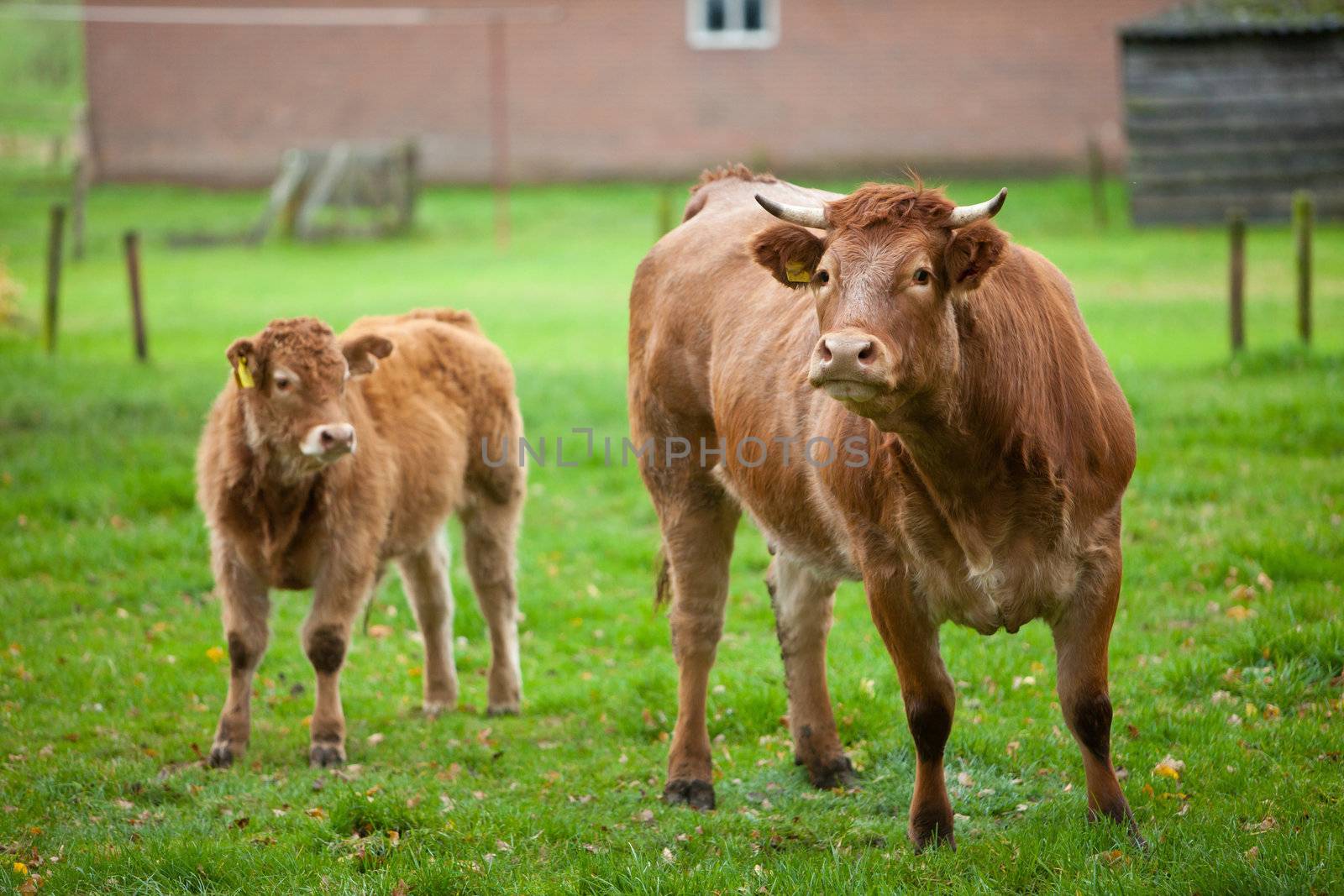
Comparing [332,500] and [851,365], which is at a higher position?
[851,365]

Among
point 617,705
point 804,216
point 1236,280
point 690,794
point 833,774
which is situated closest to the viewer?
point 804,216

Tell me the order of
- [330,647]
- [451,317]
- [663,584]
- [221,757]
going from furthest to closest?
[451,317] → [663,584] → [330,647] → [221,757]

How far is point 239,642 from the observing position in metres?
6.41

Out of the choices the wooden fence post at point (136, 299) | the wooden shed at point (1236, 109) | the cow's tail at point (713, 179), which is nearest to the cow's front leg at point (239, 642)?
the cow's tail at point (713, 179)

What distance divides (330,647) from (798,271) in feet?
9.97

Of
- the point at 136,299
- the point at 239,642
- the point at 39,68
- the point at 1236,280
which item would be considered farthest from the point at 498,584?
the point at 39,68

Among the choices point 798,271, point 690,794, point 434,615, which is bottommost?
point 690,794

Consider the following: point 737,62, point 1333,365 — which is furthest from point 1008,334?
point 737,62

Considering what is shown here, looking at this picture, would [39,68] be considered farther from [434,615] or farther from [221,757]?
[221,757]

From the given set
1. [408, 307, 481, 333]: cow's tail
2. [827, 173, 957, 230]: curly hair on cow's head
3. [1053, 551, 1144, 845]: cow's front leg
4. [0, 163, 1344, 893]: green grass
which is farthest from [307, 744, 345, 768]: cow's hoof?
[827, 173, 957, 230]: curly hair on cow's head

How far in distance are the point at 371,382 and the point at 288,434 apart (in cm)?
86

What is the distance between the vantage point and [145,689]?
7039 millimetres

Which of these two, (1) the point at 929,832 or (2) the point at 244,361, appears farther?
(2) the point at 244,361

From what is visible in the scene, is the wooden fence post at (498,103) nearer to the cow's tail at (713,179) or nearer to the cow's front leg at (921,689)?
the cow's tail at (713,179)
